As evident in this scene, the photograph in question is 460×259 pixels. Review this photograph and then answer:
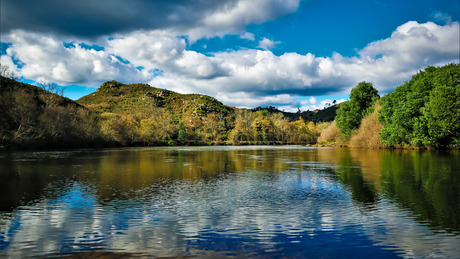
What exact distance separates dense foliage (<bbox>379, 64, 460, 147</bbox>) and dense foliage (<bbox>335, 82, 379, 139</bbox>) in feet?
49.9

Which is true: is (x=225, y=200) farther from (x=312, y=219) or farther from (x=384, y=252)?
(x=384, y=252)

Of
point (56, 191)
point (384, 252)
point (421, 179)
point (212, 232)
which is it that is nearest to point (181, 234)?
point (212, 232)

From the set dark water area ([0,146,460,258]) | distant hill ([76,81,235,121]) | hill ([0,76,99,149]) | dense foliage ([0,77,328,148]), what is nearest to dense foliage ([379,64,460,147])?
dark water area ([0,146,460,258])

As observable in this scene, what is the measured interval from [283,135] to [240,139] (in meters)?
20.4

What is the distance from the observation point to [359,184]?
1579 cm

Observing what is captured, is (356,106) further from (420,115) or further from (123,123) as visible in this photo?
(123,123)

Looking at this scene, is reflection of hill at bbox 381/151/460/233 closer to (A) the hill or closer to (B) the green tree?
(A) the hill

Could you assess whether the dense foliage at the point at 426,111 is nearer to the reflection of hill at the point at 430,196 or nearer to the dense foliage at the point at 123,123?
the reflection of hill at the point at 430,196

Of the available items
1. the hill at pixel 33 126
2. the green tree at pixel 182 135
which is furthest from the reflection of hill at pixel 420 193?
the green tree at pixel 182 135

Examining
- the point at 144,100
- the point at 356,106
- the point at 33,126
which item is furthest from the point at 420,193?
the point at 144,100

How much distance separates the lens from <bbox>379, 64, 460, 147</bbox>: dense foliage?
1706 inches

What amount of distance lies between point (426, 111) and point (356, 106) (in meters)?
26.2

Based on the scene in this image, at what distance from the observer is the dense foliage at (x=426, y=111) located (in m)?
43.3

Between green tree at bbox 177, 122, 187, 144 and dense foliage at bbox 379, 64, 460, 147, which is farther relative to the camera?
green tree at bbox 177, 122, 187, 144
